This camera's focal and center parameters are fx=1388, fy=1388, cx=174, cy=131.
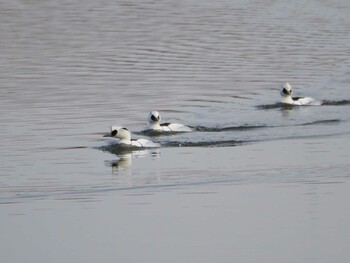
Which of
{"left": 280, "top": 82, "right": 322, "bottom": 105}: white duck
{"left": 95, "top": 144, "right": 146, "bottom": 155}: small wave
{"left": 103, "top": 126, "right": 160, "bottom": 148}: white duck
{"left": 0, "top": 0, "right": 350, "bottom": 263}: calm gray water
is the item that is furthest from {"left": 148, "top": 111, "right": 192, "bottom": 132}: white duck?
{"left": 280, "top": 82, "right": 322, "bottom": 105}: white duck

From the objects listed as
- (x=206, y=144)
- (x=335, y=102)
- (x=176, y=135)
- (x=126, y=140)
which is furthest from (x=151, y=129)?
(x=335, y=102)

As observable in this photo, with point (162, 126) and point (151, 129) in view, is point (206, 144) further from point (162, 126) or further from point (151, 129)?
point (151, 129)

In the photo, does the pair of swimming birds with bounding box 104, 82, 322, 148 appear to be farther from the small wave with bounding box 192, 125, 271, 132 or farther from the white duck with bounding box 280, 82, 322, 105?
the small wave with bounding box 192, 125, 271, 132

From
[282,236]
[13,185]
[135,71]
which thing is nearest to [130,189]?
[13,185]

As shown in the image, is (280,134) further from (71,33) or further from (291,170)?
(71,33)

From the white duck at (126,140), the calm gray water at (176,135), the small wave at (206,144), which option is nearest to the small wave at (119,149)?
the white duck at (126,140)

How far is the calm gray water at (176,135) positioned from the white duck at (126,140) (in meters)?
0.32

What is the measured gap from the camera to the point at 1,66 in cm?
3541

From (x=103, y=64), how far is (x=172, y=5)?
12313 millimetres

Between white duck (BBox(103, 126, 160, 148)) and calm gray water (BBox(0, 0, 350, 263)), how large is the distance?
0.32 meters

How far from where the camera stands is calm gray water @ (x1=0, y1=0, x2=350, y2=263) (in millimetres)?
17766

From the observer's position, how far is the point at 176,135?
26.6m

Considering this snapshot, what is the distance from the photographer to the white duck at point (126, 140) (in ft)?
82.8

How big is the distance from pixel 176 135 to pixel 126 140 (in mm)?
1387
